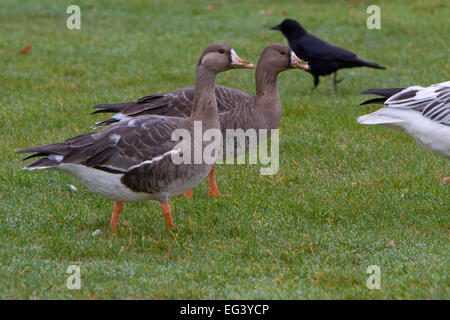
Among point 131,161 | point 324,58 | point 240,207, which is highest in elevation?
point 324,58

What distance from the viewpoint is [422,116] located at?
6.45 m

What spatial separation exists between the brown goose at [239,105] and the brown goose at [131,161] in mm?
1156

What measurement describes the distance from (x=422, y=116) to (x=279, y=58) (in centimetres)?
173

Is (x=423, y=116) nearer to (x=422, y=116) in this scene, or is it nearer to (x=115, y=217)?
(x=422, y=116)

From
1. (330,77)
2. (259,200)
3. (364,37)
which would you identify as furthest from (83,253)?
(364,37)

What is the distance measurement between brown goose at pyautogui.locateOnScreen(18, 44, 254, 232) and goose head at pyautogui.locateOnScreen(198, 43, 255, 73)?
0.62 metres

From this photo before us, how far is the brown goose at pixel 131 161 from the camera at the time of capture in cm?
531

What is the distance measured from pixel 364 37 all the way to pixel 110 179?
36.1 feet
